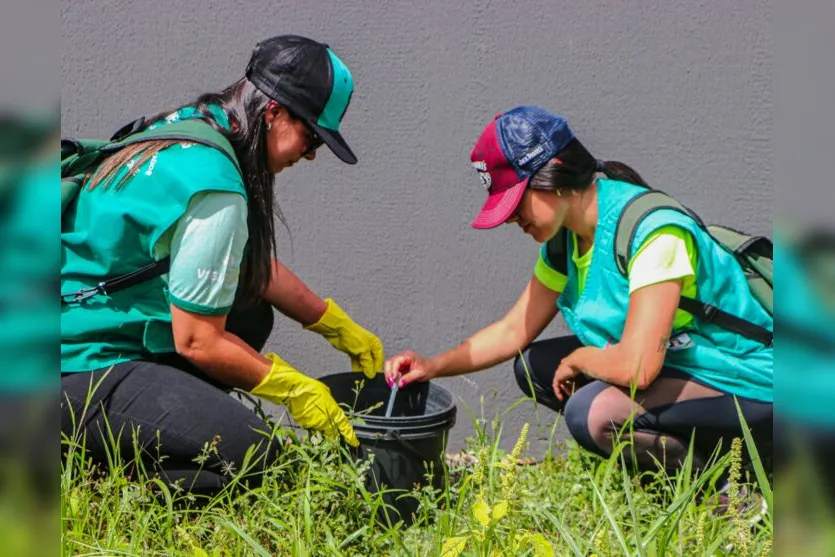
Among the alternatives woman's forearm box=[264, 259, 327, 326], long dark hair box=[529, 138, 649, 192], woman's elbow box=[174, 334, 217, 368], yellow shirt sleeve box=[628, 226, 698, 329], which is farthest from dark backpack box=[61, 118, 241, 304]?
yellow shirt sleeve box=[628, 226, 698, 329]

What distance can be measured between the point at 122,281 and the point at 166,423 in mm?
414

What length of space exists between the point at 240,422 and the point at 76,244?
68 cm

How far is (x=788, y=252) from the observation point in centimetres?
65

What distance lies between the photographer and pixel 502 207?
2.70 m

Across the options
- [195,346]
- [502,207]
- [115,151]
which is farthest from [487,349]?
[115,151]

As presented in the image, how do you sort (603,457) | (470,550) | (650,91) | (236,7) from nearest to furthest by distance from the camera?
(470,550), (603,457), (650,91), (236,7)

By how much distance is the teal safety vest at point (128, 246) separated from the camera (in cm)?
247

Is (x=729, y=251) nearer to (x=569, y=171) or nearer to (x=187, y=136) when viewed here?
(x=569, y=171)

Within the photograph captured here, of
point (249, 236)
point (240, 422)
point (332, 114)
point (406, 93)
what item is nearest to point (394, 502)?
point (240, 422)

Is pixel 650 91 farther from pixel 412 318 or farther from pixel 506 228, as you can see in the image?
pixel 412 318

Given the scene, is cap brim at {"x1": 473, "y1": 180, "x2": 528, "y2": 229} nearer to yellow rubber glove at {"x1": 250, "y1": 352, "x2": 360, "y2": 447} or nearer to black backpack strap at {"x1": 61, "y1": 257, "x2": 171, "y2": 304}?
yellow rubber glove at {"x1": 250, "y1": 352, "x2": 360, "y2": 447}

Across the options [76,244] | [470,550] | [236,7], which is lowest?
[470,550]

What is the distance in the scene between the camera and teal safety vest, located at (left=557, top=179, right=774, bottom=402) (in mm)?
2680

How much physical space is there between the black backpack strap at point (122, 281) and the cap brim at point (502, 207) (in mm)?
920
